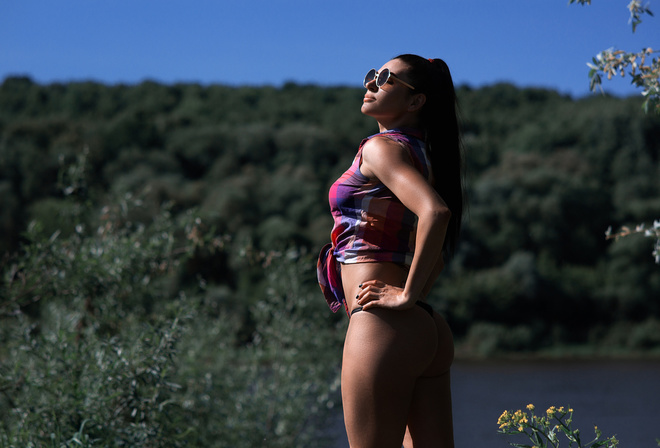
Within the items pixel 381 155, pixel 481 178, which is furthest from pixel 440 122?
pixel 481 178

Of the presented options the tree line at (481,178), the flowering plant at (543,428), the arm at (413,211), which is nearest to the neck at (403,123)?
the arm at (413,211)

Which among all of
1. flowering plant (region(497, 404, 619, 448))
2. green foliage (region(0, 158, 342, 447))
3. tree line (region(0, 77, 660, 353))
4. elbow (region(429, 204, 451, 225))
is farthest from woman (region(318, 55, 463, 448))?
tree line (region(0, 77, 660, 353))

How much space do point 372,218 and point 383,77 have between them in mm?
452

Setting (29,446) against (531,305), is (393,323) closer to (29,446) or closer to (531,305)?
(29,446)

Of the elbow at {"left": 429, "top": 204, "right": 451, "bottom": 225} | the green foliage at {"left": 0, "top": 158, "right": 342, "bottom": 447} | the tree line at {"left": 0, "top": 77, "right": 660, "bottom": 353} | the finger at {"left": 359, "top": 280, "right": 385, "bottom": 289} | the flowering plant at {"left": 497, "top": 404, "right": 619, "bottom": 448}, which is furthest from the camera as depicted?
the tree line at {"left": 0, "top": 77, "right": 660, "bottom": 353}

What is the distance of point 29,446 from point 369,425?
182cm

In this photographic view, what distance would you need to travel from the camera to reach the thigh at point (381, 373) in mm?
2027

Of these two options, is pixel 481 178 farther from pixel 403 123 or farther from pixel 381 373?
pixel 381 373

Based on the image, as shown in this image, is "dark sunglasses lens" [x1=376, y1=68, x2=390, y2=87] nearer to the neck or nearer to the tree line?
the neck

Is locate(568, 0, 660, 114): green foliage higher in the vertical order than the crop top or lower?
higher

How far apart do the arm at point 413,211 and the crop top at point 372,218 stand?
0.06 m

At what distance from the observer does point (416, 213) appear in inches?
79.7

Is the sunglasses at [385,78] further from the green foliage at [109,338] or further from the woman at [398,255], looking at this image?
the green foliage at [109,338]

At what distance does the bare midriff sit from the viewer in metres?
2.14
